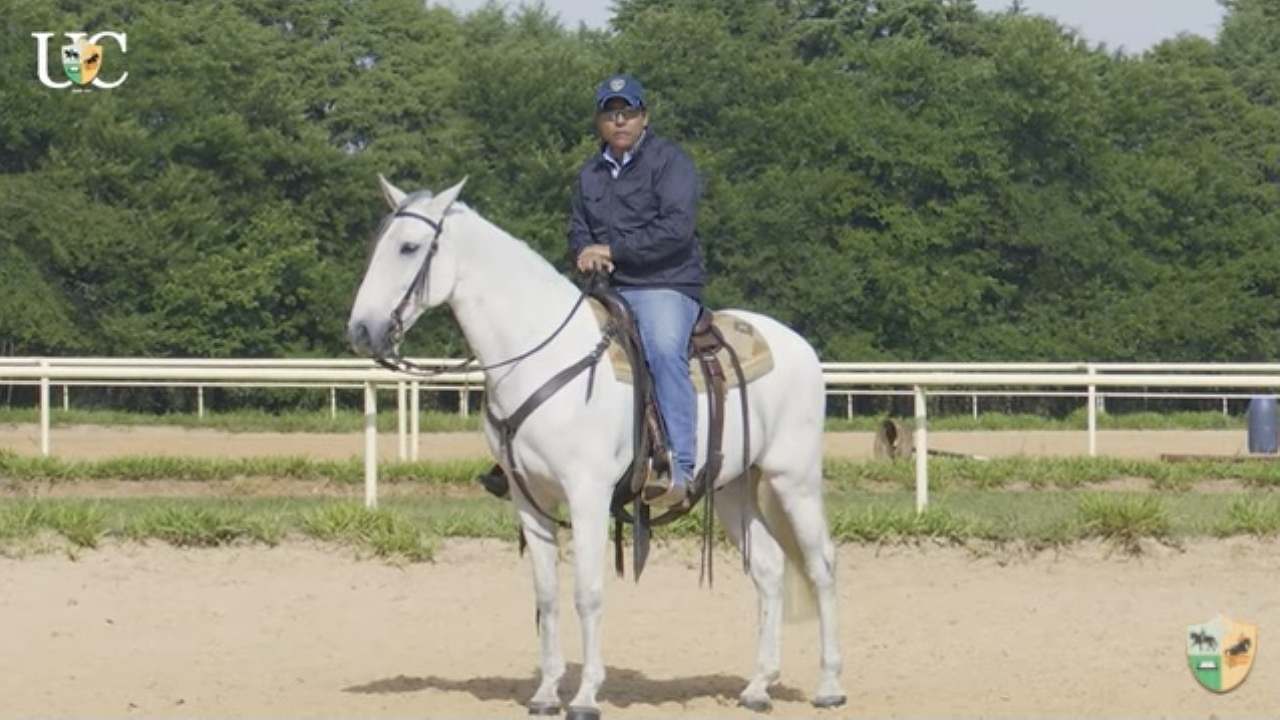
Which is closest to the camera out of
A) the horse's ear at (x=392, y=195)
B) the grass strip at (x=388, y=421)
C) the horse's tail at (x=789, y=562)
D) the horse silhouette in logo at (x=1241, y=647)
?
the horse's ear at (x=392, y=195)

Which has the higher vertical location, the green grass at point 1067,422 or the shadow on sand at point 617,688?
the shadow on sand at point 617,688

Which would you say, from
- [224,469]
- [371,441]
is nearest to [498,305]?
[371,441]

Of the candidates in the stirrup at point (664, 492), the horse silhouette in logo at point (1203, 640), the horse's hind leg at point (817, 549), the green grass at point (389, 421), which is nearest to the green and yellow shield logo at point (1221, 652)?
the horse silhouette in logo at point (1203, 640)

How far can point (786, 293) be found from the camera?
45469 millimetres

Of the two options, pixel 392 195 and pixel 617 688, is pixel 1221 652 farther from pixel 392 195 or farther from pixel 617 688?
pixel 392 195

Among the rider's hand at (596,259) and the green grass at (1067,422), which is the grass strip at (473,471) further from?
the green grass at (1067,422)

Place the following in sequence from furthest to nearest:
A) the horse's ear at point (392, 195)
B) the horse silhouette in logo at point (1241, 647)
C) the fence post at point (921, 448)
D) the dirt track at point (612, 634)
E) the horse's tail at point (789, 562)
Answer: the fence post at point (921, 448) < the horse silhouette in logo at point (1241, 647) < the horse's tail at point (789, 562) < the dirt track at point (612, 634) < the horse's ear at point (392, 195)

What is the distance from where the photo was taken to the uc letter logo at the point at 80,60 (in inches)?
1762

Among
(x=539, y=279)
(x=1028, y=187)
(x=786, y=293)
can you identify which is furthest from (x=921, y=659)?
(x=1028, y=187)

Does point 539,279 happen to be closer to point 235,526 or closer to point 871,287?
point 235,526

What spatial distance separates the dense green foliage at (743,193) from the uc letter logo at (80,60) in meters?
0.32

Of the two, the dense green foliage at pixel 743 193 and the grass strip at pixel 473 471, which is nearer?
the grass strip at pixel 473 471

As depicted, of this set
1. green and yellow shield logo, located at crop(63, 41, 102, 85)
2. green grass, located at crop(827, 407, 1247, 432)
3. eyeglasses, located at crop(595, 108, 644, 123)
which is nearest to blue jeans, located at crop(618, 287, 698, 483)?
eyeglasses, located at crop(595, 108, 644, 123)

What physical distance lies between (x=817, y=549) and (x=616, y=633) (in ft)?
6.89
